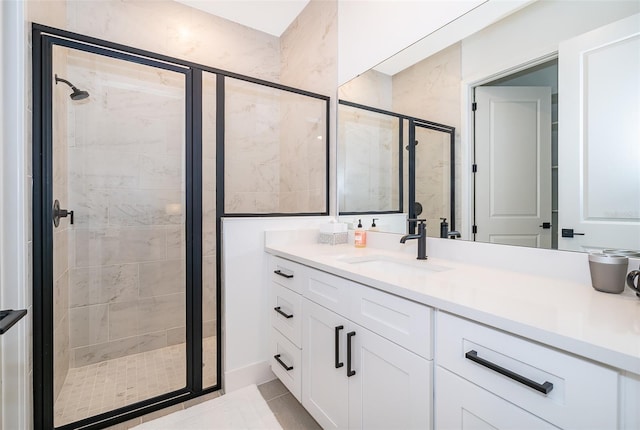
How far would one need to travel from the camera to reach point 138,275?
6.49ft

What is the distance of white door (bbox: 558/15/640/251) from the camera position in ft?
2.99

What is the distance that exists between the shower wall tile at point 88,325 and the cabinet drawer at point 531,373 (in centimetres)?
202

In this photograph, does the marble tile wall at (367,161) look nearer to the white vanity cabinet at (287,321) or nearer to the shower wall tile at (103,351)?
the white vanity cabinet at (287,321)

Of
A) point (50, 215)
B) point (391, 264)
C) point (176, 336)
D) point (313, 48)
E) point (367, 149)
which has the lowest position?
point (176, 336)

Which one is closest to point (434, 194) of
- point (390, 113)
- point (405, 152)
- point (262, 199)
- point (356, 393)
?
point (405, 152)

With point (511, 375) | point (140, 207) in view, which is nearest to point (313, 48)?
point (140, 207)

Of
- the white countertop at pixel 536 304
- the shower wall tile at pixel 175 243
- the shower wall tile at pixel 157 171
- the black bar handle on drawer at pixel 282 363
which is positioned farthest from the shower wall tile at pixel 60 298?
the white countertop at pixel 536 304

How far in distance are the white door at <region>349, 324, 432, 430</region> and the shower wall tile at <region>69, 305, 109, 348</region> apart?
167 cm

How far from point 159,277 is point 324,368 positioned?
126cm

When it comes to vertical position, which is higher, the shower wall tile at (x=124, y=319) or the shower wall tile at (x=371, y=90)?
the shower wall tile at (x=371, y=90)

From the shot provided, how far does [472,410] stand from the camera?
755mm

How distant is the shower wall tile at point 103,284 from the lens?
182 cm

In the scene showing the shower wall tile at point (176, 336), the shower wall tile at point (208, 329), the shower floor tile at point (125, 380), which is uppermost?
the shower wall tile at point (208, 329)

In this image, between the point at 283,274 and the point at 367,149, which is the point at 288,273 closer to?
the point at 283,274
